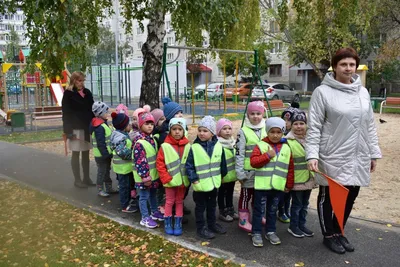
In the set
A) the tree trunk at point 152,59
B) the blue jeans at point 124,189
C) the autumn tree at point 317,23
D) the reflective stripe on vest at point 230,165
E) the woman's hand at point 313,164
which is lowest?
the blue jeans at point 124,189

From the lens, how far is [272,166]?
4.22m

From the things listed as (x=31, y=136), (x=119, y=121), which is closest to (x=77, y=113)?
(x=119, y=121)

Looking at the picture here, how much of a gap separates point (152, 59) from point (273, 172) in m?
5.00

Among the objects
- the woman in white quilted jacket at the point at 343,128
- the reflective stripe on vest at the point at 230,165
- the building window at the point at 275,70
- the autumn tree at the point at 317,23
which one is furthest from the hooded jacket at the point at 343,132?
the building window at the point at 275,70

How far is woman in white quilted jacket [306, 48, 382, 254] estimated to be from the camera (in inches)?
150

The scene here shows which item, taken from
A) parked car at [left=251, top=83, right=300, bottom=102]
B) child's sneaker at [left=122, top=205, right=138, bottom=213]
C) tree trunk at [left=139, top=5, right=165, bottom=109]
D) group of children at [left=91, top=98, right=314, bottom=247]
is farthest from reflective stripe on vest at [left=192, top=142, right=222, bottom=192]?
parked car at [left=251, top=83, right=300, bottom=102]

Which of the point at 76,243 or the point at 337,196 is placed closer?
the point at 337,196

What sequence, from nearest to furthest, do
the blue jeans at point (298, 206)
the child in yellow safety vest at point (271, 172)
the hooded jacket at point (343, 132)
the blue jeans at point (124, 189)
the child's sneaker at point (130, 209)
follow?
the hooded jacket at point (343, 132)
the child in yellow safety vest at point (271, 172)
the blue jeans at point (298, 206)
the blue jeans at point (124, 189)
the child's sneaker at point (130, 209)

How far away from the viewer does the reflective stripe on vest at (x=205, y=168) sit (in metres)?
4.29

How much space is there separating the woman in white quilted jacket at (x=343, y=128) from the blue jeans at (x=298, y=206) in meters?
0.53

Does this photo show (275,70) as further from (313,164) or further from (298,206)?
(313,164)

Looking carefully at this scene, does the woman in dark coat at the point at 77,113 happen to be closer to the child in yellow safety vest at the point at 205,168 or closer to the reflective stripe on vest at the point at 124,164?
the reflective stripe on vest at the point at 124,164

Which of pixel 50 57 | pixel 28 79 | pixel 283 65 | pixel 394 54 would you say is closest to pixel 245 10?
pixel 50 57

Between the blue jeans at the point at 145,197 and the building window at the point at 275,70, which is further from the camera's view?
the building window at the point at 275,70
